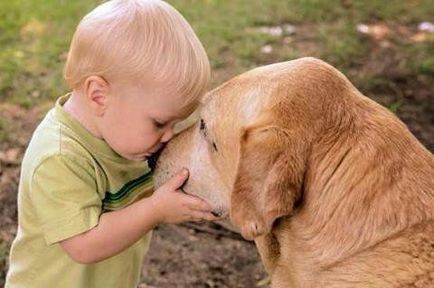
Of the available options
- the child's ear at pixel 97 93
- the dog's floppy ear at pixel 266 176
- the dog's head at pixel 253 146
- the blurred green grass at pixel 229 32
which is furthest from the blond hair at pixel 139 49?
the blurred green grass at pixel 229 32

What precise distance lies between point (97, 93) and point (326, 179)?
884mm

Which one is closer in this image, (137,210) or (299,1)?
(137,210)

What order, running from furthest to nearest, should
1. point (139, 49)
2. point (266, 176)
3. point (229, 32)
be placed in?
point (229, 32) → point (139, 49) → point (266, 176)

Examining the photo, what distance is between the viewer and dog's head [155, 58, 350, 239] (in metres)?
2.48

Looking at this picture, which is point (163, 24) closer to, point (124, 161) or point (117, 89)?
point (117, 89)

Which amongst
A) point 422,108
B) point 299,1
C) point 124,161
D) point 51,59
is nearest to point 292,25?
point 299,1

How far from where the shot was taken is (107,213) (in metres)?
2.89

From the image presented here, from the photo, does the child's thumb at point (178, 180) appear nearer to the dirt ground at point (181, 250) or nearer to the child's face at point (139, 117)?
the child's face at point (139, 117)

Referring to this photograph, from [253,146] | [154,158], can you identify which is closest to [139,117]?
[154,158]

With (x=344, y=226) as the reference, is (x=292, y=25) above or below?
below

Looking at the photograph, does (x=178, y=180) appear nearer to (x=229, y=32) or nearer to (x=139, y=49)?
(x=139, y=49)

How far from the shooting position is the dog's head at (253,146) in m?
2.48

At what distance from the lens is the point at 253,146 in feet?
8.14

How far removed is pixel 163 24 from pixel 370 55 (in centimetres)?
409
